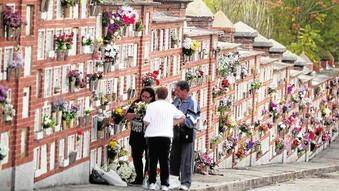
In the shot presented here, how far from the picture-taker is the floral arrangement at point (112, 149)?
29422 mm

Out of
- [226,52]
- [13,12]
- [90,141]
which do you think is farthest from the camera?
[226,52]

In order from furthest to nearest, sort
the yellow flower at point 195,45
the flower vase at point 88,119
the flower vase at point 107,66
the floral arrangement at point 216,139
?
the floral arrangement at point 216,139 → the yellow flower at point 195,45 → the flower vase at point 107,66 → the flower vase at point 88,119

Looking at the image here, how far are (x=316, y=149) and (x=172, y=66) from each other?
47070 millimetres

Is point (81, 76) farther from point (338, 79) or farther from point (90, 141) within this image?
point (338, 79)

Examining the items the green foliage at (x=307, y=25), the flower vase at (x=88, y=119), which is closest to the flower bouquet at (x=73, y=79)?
the flower vase at (x=88, y=119)

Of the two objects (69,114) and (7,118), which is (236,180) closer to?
(69,114)

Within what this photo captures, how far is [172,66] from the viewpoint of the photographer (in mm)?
37844

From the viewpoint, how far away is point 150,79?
32.5 meters

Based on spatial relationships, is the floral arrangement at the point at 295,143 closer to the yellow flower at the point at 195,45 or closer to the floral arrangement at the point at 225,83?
the floral arrangement at the point at 225,83

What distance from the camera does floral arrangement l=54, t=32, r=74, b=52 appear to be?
82.4 ft

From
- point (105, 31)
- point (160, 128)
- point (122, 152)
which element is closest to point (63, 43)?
point (160, 128)

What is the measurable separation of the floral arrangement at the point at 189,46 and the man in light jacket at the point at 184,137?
13.4m

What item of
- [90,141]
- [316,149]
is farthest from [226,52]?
[316,149]

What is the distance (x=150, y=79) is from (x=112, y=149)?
11.7 ft
